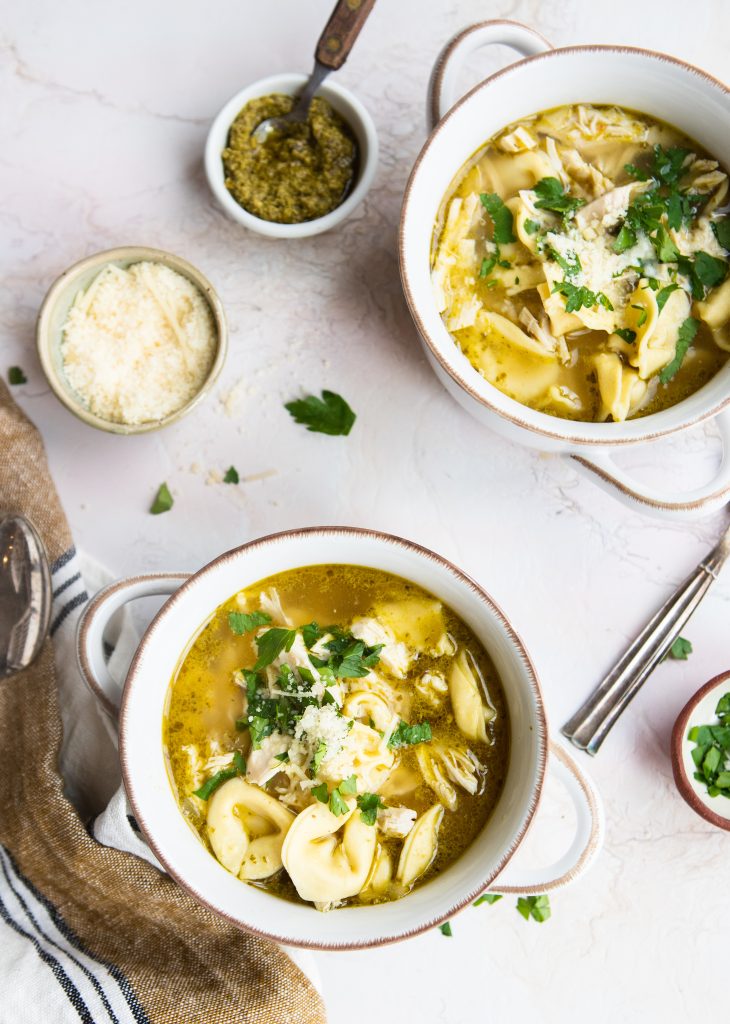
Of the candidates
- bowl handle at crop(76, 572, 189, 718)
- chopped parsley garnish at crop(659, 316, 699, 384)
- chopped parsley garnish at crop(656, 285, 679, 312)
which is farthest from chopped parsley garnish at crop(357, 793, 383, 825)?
chopped parsley garnish at crop(656, 285, 679, 312)

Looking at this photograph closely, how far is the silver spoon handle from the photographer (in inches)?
109

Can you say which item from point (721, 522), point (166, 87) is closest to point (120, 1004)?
point (721, 522)

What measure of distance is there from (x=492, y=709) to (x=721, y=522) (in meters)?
0.99

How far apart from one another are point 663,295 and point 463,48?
2.70 feet

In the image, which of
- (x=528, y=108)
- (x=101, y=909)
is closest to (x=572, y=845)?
(x=101, y=909)

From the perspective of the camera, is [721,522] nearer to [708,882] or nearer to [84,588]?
[708,882]

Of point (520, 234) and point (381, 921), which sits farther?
point (520, 234)

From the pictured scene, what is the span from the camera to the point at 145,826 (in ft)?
7.13

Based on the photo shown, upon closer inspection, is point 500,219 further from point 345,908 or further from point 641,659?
point 345,908

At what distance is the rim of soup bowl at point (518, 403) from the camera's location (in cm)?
230

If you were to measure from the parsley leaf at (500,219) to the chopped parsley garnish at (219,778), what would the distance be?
156 centimetres

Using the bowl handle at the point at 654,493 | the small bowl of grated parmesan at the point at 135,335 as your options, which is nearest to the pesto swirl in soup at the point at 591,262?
the bowl handle at the point at 654,493

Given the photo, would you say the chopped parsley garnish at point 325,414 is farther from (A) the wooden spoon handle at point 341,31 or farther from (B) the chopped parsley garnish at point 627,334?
(A) the wooden spoon handle at point 341,31

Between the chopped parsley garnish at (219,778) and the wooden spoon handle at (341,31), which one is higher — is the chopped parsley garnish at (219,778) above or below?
below
